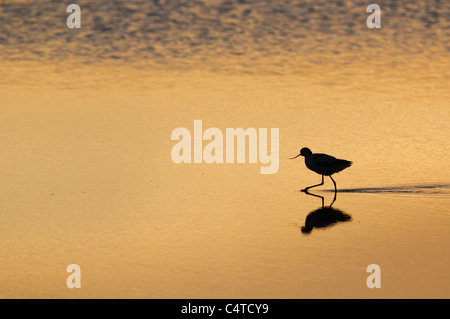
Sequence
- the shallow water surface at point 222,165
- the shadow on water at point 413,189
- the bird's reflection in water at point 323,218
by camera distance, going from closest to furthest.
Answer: the shallow water surface at point 222,165, the bird's reflection in water at point 323,218, the shadow on water at point 413,189

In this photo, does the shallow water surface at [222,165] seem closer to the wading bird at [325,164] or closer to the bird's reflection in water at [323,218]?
the bird's reflection in water at [323,218]

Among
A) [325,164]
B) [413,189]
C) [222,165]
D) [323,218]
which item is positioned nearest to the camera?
[323,218]

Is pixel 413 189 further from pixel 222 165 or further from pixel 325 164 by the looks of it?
pixel 222 165

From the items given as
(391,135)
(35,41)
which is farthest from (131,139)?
(35,41)

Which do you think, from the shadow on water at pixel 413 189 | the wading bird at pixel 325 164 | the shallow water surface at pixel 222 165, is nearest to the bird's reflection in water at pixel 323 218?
the shallow water surface at pixel 222 165

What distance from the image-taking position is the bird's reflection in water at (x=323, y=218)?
995 centimetres

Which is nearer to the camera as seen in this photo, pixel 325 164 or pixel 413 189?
pixel 413 189

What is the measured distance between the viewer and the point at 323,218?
10281 mm

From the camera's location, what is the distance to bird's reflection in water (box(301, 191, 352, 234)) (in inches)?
392

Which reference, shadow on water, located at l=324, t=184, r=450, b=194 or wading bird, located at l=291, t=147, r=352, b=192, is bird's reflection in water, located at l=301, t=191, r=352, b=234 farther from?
wading bird, located at l=291, t=147, r=352, b=192

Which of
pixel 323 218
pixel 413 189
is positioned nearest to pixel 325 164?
pixel 413 189

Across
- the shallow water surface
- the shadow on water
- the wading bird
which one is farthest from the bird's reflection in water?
the wading bird

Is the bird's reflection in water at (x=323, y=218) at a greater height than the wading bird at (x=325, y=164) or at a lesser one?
lesser

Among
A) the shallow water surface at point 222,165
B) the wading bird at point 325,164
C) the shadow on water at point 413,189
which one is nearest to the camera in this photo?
the shallow water surface at point 222,165
